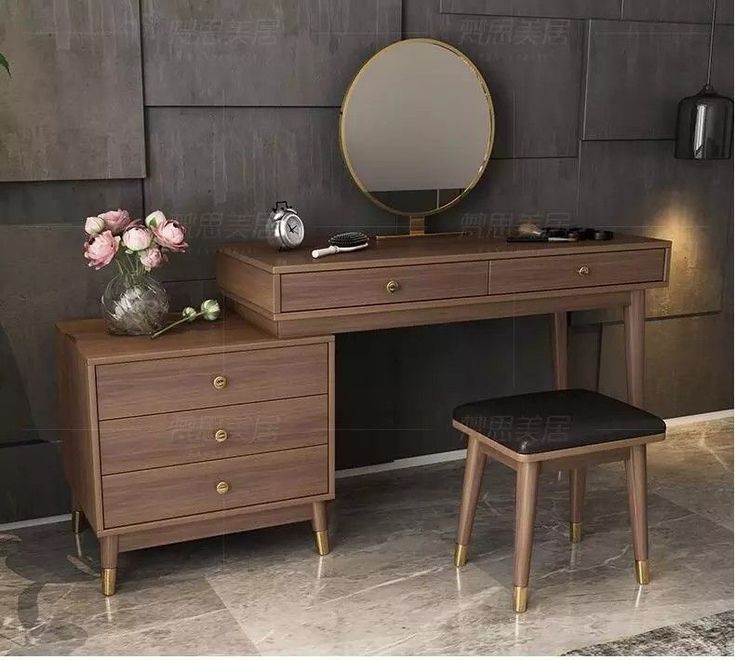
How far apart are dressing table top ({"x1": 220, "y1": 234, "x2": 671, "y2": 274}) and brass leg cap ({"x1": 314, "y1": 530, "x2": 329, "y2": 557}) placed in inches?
29.0

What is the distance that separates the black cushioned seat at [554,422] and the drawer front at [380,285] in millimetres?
321

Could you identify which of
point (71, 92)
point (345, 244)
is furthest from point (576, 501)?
point (71, 92)

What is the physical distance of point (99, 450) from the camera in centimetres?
246

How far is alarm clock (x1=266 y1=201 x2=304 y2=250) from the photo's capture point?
108 inches

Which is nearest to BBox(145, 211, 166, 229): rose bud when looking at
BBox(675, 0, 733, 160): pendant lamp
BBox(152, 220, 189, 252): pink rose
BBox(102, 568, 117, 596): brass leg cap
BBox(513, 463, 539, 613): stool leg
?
BBox(152, 220, 189, 252): pink rose

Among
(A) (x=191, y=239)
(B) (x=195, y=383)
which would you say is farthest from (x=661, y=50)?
(B) (x=195, y=383)

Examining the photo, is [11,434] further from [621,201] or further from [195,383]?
[621,201]

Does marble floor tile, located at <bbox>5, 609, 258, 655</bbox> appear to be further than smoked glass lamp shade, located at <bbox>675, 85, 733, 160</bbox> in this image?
No

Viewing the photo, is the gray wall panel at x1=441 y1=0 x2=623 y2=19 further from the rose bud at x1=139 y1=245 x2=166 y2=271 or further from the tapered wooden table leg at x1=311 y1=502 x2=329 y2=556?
the tapered wooden table leg at x1=311 y1=502 x2=329 y2=556

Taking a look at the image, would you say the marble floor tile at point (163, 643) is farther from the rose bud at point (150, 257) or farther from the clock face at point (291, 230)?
the clock face at point (291, 230)

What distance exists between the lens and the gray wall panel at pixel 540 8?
321 cm

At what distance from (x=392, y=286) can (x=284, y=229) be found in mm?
336

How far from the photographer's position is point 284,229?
8.97 feet

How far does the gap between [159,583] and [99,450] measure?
0.41 metres
